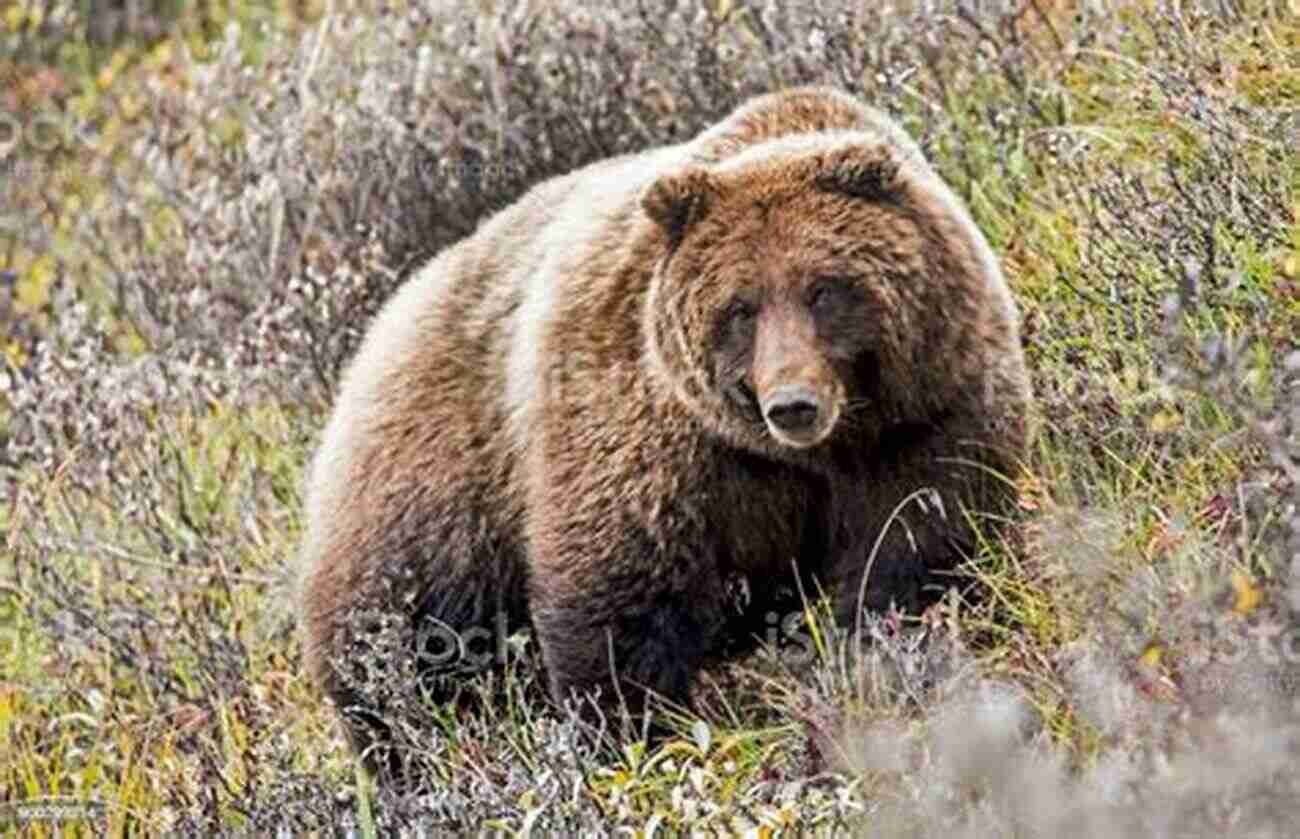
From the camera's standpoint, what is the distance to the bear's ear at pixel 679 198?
559 centimetres

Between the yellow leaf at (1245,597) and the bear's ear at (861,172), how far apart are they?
5.50 feet

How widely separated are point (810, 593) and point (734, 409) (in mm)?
539

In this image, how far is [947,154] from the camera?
7.25 meters

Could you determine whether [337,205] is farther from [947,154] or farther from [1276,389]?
[1276,389]

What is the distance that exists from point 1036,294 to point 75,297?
11.6ft

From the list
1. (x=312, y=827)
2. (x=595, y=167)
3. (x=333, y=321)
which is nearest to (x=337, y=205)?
(x=333, y=321)

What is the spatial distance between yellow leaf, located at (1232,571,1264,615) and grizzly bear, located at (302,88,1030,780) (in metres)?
1.36

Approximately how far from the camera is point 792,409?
5.25 m

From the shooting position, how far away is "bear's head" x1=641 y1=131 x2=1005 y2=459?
545cm

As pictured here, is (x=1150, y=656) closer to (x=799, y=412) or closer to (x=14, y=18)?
(x=799, y=412)

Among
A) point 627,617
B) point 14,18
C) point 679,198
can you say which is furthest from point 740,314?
point 14,18
